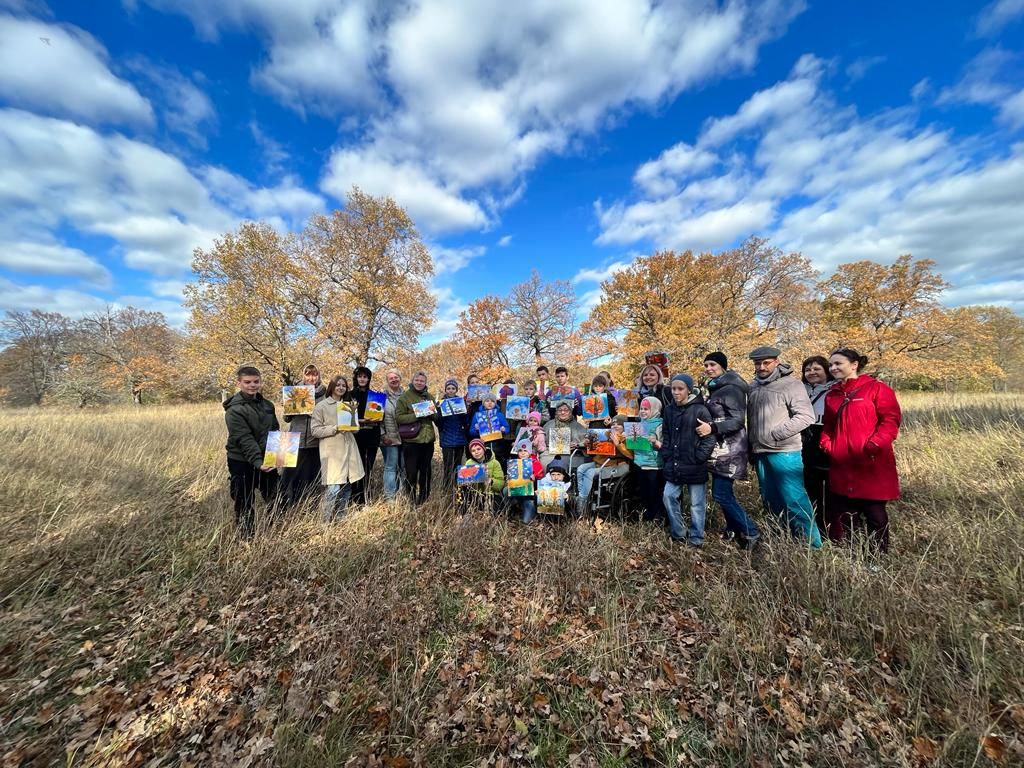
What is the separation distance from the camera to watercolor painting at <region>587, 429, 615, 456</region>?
563cm

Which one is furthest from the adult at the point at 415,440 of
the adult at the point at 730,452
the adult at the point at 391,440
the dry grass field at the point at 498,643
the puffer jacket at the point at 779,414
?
the puffer jacket at the point at 779,414

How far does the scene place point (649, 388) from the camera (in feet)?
19.2

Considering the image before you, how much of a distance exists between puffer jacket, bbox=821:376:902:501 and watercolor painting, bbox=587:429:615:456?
8.52 ft

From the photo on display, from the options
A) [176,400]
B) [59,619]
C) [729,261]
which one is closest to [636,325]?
[729,261]

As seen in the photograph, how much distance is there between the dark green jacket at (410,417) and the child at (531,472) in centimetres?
159

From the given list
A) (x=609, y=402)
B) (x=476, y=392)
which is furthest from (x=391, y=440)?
(x=609, y=402)

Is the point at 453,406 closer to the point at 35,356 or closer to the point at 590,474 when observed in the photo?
the point at 590,474

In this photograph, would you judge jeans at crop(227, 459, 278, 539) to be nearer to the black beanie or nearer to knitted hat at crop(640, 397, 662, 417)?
knitted hat at crop(640, 397, 662, 417)

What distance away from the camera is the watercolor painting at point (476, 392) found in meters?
6.52

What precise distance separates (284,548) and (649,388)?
5.58 meters

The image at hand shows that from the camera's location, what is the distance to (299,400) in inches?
218

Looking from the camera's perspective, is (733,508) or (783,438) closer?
(783,438)

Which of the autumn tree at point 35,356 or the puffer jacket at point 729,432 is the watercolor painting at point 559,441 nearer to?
the puffer jacket at point 729,432

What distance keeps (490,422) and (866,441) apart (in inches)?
187
